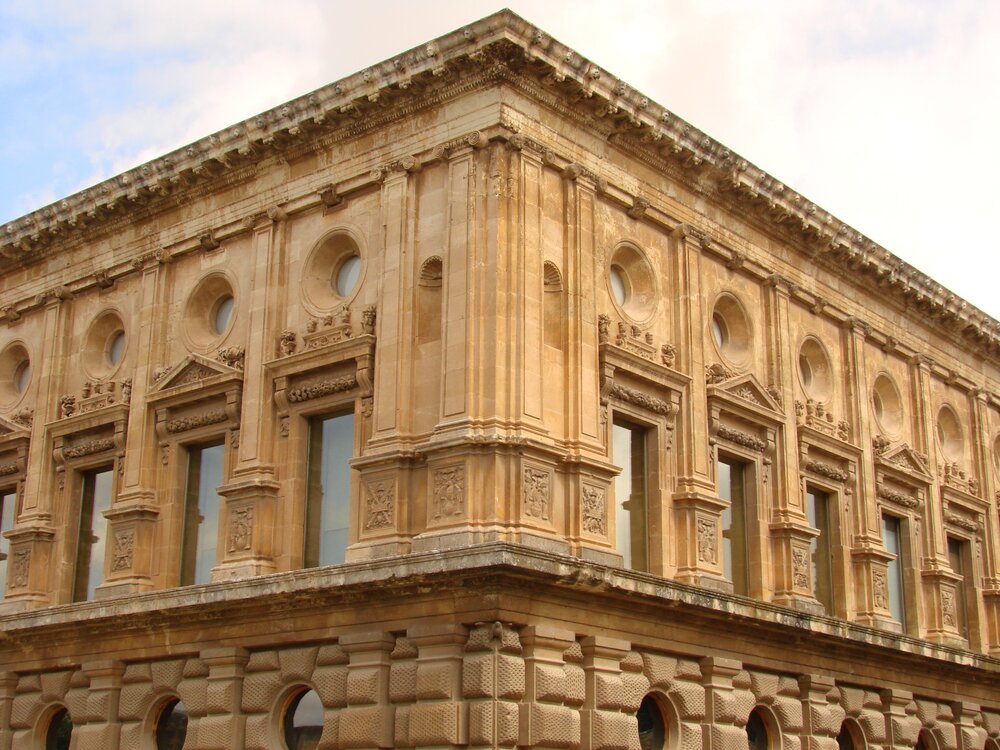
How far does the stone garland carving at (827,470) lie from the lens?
26694 millimetres

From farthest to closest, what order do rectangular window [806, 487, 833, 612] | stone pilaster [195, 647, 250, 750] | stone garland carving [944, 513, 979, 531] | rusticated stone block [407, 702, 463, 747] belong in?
1. stone garland carving [944, 513, 979, 531]
2. rectangular window [806, 487, 833, 612]
3. stone pilaster [195, 647, 250, 750]
4. rusticated stone block [407, 702, 463, 747]

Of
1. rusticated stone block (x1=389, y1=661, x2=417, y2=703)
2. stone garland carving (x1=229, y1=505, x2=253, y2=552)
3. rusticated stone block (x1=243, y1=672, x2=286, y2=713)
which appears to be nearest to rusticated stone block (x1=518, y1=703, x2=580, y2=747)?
rusticated stone block (x1=389, y1=661, x2=417, y2=703)

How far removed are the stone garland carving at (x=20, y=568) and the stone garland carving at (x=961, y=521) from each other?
1858 cm

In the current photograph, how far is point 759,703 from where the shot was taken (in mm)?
23266

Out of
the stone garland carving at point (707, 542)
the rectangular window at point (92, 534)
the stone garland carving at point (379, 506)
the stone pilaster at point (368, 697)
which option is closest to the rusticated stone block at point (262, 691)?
the stone pilaster at point (368, 697)

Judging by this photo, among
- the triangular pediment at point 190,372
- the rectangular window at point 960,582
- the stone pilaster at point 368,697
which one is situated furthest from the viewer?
the rectangular window at point 960,582

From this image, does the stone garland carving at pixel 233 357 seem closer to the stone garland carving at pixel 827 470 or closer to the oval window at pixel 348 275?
the oval window at pixel 348 275

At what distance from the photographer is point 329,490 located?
896 inches

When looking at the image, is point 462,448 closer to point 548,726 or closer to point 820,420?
point 548,726

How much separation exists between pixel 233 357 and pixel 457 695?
784 centimetres

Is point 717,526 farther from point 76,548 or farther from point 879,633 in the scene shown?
point 76,548

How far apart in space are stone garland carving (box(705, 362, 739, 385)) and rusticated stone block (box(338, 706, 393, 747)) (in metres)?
8.34

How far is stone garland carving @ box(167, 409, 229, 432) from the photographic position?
78.7 ft

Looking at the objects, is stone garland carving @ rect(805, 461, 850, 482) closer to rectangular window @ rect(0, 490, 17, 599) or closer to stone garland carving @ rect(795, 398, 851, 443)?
stone garland carving @ rect(795, 398, 851, 443)
